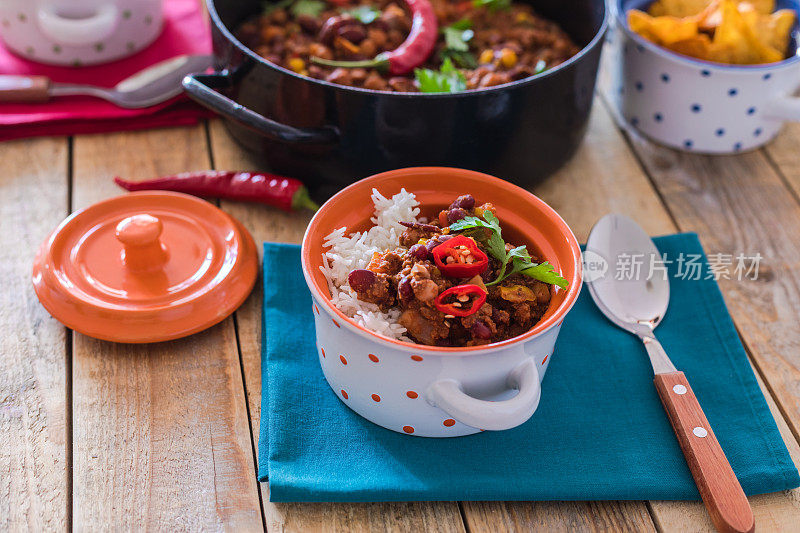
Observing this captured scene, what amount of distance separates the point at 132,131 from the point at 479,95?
95 cm

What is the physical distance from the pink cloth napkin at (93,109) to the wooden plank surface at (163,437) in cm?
71

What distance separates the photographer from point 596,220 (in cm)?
182

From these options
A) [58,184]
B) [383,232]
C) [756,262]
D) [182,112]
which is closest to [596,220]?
[756,262]

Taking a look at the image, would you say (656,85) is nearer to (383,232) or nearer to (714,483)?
(383,232)

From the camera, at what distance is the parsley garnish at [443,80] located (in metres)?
1.70

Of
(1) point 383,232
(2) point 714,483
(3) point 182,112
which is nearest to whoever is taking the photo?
(2) point 714,483

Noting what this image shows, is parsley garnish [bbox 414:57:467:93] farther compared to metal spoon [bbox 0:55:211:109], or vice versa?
metal spoon [bbox 0:55:211:109]

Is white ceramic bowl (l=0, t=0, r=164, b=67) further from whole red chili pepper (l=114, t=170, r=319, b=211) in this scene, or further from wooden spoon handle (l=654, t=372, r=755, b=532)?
wooden spoon handle (l=654, t=372, r=755, b=532)

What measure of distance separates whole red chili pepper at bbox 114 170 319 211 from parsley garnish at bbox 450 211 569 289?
1.71 ft

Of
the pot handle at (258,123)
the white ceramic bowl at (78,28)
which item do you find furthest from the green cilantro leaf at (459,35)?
the white ceramic bowl at (78,28)

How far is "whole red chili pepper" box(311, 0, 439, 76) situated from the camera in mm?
1793

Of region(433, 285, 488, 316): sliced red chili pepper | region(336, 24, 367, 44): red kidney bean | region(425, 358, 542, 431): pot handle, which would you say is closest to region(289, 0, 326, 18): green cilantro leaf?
region(336, 24, 367, 44): red kidney bean

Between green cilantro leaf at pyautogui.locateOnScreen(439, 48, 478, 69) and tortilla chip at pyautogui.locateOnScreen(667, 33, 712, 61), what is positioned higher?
tortilla chip at pyautogui.locateOnScreen(667, 33, 712, 61)

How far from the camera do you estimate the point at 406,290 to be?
1232 millimetres
